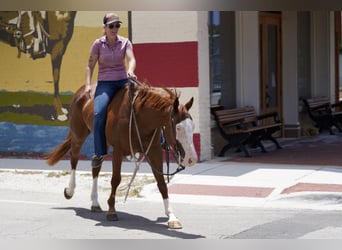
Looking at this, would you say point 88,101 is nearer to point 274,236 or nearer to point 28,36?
point 274,236

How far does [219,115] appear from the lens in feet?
38.2

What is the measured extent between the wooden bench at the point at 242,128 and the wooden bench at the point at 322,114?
111 inches

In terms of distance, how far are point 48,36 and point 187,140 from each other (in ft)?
23.5

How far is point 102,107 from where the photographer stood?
253 inches

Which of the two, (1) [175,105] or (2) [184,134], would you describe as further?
(1) [175,105]

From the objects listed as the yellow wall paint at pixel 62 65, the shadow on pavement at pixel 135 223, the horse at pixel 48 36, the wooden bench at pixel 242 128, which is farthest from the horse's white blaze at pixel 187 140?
the horse at pixel 48 36

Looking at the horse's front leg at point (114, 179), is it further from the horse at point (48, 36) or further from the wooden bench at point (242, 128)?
the horse at point (48, 36)

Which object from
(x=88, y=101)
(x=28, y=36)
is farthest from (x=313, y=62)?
(x=88, y=101)

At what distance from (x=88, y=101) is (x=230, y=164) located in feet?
14.0

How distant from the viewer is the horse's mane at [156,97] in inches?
233

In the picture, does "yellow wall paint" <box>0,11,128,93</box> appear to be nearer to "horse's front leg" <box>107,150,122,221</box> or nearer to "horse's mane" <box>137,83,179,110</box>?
"horse's front leg" <box>107,150,122,221</box>

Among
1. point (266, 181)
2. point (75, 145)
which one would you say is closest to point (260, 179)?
point (266, 181)

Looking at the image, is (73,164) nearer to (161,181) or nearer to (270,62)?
(161,181)
